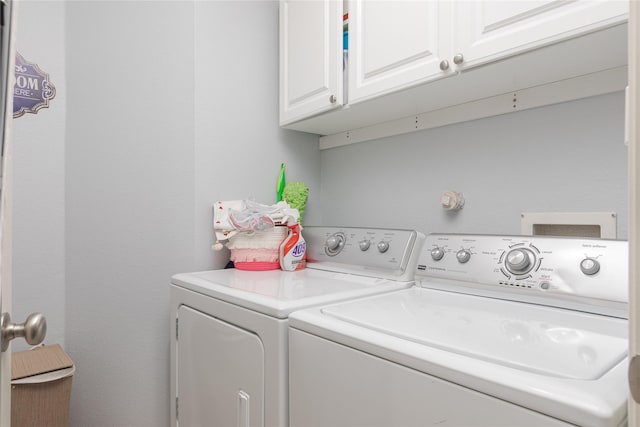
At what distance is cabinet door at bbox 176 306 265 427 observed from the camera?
1.10 metres

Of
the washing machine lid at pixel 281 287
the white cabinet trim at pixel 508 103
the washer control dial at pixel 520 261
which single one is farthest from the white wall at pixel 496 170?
the washing machine lid at pixel 281 287

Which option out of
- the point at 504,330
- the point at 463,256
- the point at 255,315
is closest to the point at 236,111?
the point at 255,315

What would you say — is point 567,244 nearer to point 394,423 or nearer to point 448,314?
point 448,314

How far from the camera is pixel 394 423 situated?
76 centimetres

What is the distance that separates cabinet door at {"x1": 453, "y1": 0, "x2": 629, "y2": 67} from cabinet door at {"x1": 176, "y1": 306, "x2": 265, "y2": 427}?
3.42 ft

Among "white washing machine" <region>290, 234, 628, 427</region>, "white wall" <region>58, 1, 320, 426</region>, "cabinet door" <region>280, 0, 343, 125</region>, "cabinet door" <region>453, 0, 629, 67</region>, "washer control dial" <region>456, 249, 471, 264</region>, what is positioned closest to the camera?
"white washing machine" <region>290, 234, 628, 427</region>

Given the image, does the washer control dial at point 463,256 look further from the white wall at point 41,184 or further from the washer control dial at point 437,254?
the white wall at point 41,184

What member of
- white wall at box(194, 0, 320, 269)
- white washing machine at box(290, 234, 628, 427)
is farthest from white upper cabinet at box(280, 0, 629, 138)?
white washing machine at box(290, 234, 628, 427)

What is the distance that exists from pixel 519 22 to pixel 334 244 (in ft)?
3.22

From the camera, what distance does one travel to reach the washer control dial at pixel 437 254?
1.29 m

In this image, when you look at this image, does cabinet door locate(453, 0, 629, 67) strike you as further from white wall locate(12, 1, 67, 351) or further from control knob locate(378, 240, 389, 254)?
white wall locate(12, 1, 67, 351)

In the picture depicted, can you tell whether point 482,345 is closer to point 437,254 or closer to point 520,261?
point 520,261

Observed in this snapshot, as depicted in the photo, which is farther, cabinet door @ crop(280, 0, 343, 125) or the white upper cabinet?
cabinet door @ crop(280, 0, 343, 125)

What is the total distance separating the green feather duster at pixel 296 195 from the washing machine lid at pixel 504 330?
2.85ft
